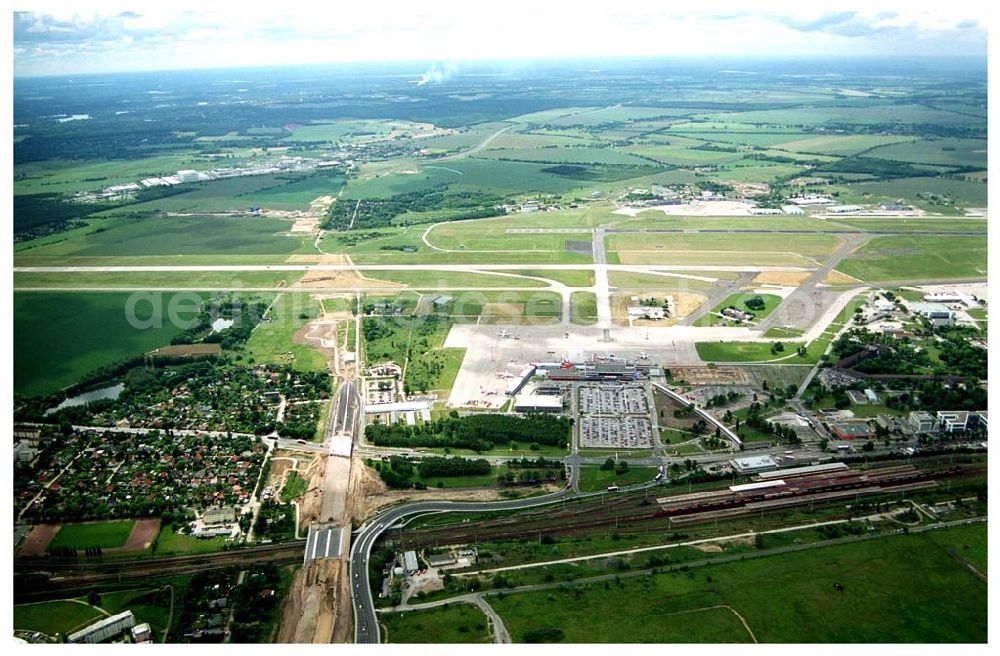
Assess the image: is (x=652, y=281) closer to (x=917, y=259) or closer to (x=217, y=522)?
(x=917, y=259)

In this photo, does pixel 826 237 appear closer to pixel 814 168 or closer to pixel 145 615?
pixel 814 168

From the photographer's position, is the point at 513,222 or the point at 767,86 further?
the point at 767,86

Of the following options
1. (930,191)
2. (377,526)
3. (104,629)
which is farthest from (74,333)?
(930,191)

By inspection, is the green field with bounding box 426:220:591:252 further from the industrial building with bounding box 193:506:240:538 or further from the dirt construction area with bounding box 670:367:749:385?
the industrial building with bounding box 193:506:240:538

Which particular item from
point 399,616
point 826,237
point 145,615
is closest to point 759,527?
point 399,616

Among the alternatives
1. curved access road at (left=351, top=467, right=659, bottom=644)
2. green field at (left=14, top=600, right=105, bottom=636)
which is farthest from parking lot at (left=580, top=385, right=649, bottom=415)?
green field at (left=14, top=600, right=105, bottom=636)

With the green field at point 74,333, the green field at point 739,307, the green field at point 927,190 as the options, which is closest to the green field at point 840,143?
the green field at point 927,190
